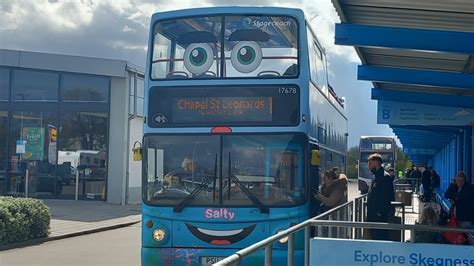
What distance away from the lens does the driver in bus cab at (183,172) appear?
8.46 metres

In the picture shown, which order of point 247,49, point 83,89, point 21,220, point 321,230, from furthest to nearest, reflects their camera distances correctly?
1. point 83,89
2. point 21,220
3. point 247,49
4. point 321,230

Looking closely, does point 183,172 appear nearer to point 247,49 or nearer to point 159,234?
point 159,234

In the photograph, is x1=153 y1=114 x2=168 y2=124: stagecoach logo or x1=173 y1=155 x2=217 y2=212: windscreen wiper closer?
x1=173 y1=155 x2=217 y2=212: windscreen wiper

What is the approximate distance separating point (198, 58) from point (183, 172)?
1594mm

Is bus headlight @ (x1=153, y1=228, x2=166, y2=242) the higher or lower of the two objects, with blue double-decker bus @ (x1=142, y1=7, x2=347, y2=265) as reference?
lower

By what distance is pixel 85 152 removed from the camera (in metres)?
27.4

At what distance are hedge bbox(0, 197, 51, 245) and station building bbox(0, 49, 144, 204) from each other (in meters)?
11.3

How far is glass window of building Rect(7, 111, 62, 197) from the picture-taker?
27.6 metres

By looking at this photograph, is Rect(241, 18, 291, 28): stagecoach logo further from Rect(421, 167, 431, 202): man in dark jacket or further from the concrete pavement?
Rect(421, 167, 431, 202): man in dark jacket

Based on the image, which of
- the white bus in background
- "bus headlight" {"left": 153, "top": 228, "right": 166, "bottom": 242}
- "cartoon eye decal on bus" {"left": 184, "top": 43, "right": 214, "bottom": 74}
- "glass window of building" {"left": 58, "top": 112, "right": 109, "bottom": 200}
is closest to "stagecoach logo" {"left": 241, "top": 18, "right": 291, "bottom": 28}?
"cartoon eye decal on bus" {"left": 184, "top": 43, "right": 214, "bottom": 74}

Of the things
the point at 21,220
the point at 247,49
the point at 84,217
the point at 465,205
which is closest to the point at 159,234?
the point at 247,49

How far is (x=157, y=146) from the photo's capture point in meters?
8.62

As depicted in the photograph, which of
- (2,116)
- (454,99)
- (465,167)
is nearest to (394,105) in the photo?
(454,99)

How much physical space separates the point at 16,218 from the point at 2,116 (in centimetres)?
1469
